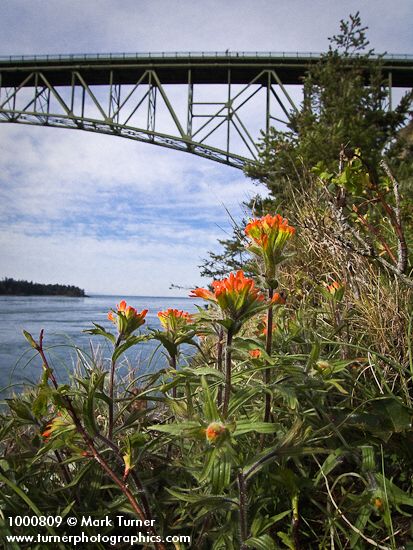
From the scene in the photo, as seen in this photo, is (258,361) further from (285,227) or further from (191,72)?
(191,72)

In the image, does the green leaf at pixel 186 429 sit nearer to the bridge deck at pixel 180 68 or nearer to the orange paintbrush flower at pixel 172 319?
the orange paintbrush flower at pixel 172 319

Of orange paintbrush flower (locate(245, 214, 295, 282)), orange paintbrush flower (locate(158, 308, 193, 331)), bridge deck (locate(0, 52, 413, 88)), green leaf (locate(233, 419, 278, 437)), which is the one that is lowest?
green leaf (locate(233, 419, 278, 437))

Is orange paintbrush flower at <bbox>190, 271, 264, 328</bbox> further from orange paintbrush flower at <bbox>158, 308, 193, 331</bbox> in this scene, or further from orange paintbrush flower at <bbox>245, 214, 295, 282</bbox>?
orange paintbrush flower at <bbox>158, 308, 193, 331</bbox>

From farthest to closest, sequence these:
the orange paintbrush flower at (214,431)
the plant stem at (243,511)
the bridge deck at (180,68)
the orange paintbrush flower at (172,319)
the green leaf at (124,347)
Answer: the bridge deck at (180,68) → the orange paintbrush flower at (172,319) → the green leaf at (124,347) → the plant stem at (243,511) → the orange paintbrush flower at (214,431)

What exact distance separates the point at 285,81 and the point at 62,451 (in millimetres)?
12946

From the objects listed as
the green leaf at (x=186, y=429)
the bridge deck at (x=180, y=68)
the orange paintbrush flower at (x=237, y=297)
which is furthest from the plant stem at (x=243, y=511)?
the bridge deck at (x=180, y=68)

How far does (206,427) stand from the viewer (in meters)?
0.66

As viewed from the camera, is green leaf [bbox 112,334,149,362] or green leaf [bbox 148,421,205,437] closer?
green leaf [bbox 148,421,205,437]

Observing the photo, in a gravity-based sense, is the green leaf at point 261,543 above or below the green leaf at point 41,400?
below

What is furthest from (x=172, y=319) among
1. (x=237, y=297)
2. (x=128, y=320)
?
(x=237, y=297)

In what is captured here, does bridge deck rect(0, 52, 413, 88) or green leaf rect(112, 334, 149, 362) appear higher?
bridge deck rect(0, 52, 413, 88)

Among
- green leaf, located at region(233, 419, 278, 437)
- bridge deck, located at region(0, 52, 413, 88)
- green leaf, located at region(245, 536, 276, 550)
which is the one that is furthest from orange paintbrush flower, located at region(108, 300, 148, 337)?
bridge deck, located at region(0, 52, 413, 88)

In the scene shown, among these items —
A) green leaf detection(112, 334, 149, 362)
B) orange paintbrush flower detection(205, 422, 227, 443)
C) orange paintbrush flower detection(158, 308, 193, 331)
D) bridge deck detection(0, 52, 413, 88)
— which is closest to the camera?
orange paintbrush flower detection(205, 422, 227, 443)

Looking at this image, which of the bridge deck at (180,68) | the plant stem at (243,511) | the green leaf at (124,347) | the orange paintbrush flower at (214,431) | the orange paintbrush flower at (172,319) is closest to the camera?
the orange paintbrush flower at (214,431)
